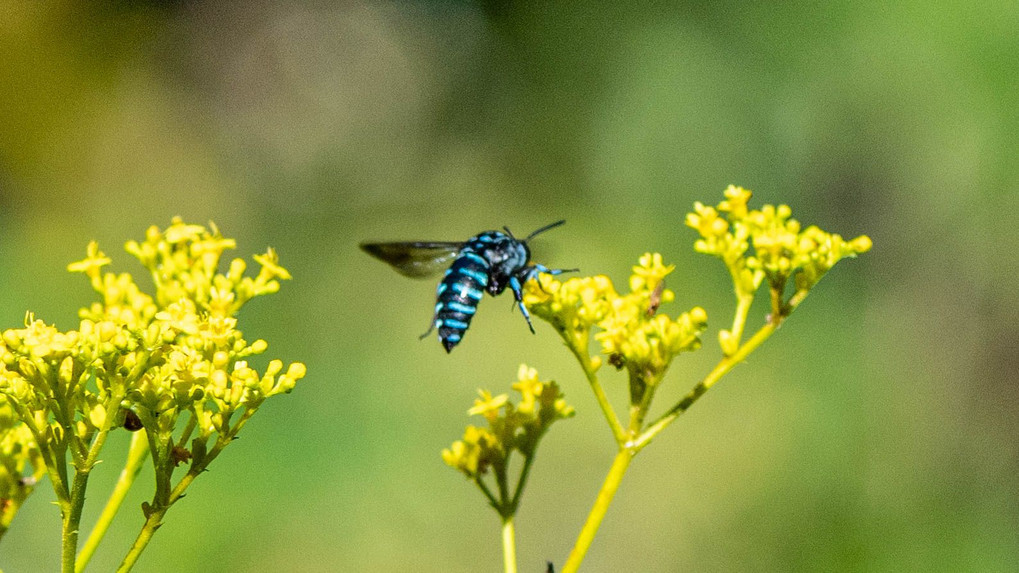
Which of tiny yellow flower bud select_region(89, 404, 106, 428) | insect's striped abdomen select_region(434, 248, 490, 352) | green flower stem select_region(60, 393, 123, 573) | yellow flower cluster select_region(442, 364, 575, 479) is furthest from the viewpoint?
insect's striped abdomen select_region(434, 248, 490, 352)

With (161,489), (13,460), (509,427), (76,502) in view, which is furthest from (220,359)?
(509,427)

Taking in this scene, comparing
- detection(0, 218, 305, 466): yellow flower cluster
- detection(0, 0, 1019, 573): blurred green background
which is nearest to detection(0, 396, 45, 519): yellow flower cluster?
detection(0, 218, 305, 466): yellow flower cluster

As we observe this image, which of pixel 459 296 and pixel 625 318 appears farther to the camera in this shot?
pixel 459 296

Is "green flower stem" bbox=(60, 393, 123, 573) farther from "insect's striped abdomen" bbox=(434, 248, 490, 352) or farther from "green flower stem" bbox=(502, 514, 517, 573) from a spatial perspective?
"insect's striped abdomen" bbox=(434, 248, 490, 352)

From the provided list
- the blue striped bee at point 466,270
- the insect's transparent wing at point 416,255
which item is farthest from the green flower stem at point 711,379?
the insect's transparent wing at point 416,255

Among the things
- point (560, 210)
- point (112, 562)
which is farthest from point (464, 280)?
point (560, 210)

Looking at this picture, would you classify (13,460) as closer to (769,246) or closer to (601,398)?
(601,398)
